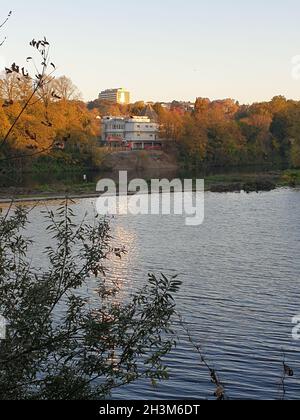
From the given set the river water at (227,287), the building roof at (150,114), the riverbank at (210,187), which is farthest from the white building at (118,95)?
the river water at (227,287)

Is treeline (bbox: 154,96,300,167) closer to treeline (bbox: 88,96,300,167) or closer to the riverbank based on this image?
treeline (bbox: 88,96,300,167)

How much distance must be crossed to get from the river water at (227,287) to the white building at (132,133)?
6305cm

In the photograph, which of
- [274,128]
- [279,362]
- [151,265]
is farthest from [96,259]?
[274,128]

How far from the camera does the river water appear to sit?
11.9 metres

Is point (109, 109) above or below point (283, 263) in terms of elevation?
above

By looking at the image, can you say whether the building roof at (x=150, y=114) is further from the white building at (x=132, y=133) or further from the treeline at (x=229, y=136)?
the treeline at (x=229, y=136)

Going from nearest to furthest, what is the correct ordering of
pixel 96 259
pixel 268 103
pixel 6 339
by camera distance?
Answer: 1. pixel 6 339
2. pixel 96 259
3. pixel 268 103

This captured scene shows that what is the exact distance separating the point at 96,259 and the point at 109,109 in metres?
133

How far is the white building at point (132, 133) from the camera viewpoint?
9938cm

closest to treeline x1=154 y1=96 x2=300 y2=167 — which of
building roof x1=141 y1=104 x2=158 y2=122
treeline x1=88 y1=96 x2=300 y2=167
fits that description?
treeline x1=88 y1=96 x2=300 y2=167

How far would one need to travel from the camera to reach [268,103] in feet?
367

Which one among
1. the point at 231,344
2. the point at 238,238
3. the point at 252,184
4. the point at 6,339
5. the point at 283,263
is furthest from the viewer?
the point at 252,184
